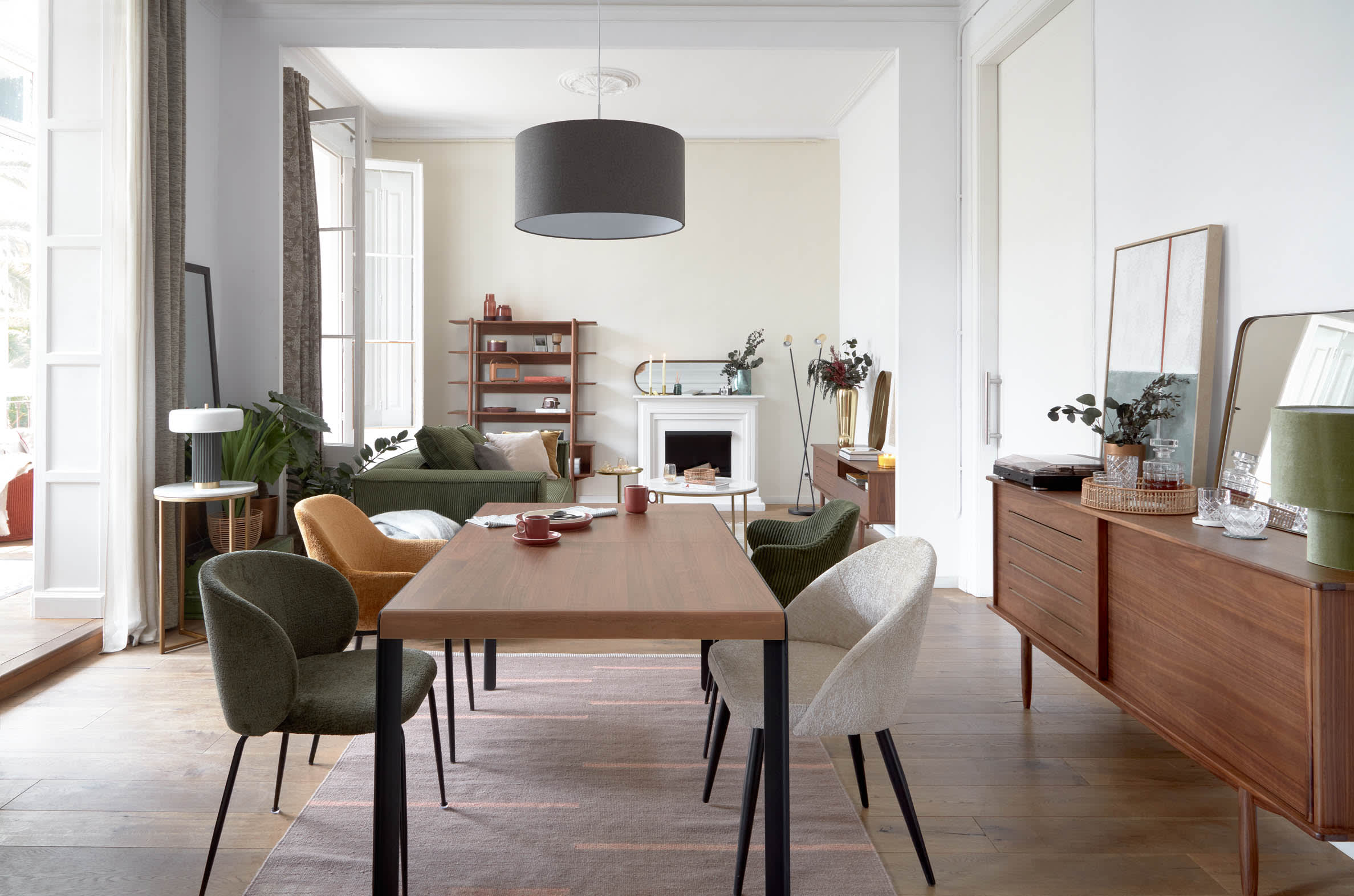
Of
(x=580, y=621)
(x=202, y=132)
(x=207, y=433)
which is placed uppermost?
(x=202, y=132)

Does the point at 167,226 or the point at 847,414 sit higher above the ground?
the point at 167,226

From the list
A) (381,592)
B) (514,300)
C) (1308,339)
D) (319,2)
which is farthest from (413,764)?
(514,300)

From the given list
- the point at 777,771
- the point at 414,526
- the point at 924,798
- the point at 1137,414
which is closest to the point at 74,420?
the point at 414,526

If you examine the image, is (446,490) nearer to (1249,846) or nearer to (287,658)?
(287,658)

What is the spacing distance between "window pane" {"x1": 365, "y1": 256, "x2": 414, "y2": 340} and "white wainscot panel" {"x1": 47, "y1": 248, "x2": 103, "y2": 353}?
3.09 metres

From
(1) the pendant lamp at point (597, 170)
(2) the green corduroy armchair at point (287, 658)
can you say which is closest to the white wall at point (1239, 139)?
(1) the pendant lamp at point (597, 170)

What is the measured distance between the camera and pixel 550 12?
5059 mm

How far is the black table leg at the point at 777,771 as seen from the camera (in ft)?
5.99

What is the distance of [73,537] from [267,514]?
2.88 ft

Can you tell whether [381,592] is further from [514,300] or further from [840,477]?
[514,300]

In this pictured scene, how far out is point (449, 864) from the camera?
220 centimetres

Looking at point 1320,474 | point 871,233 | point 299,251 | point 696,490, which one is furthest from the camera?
point 871,233

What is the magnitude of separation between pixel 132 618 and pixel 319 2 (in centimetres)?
347

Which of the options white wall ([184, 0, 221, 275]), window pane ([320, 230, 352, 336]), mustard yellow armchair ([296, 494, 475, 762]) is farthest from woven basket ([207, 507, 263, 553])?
window pane ([320, 230, 352, 336])
